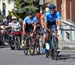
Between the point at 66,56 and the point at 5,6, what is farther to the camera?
the point at 5,6

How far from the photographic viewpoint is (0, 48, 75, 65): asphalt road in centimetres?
1542

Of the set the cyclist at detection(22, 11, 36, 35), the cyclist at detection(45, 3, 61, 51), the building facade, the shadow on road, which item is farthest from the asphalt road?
the building facade

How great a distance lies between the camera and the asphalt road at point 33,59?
15422mm

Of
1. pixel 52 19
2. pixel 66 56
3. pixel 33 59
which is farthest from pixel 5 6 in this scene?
pixel 52 19

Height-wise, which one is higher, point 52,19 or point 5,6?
point 52,19

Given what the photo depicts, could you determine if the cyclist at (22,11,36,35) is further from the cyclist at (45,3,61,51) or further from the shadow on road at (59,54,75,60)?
the cyclist at (45,3,61,51)

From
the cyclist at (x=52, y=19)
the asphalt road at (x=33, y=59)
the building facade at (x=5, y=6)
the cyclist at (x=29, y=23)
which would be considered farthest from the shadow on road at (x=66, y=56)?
the building facade at (x=5, y=6)

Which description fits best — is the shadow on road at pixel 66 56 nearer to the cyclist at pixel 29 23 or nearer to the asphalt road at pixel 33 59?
the asphalt road at pixel 33 59

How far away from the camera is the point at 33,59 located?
649 inches

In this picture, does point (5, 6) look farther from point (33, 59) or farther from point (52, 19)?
point (52, 19)

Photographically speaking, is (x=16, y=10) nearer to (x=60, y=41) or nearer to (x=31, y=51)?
(x=60, y=41)

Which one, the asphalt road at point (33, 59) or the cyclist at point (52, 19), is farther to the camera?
the cyclist at point (52, 19)

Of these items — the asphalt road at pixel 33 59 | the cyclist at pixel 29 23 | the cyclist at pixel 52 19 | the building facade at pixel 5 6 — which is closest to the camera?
the asphalt road at pixel 33 59

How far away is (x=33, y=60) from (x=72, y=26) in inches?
304
